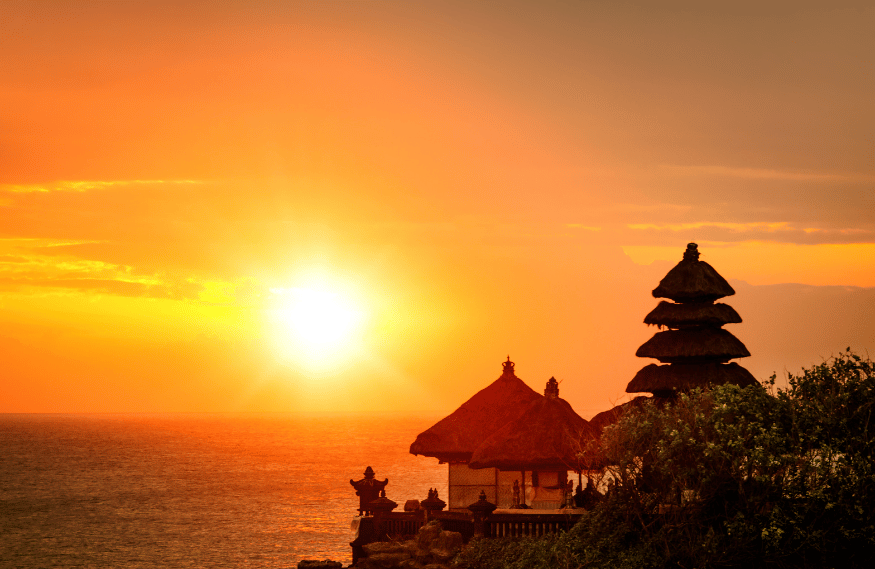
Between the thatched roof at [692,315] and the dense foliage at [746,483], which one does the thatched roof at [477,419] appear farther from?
the dense foliage at [746,483]

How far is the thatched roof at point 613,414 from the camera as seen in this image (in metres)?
33.9

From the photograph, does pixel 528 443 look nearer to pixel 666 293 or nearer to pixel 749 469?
pixel 666 293

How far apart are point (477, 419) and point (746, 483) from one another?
14.9 meters

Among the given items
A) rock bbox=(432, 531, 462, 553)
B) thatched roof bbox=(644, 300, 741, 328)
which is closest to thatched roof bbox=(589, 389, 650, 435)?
thatched roof bbox=(644, 300, 741, 328)

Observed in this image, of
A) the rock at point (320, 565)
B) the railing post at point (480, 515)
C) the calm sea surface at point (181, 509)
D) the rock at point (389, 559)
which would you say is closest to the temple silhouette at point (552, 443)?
the railing post at point (480, 515)

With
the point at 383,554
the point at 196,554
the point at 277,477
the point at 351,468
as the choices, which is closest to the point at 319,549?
the point at 196,554

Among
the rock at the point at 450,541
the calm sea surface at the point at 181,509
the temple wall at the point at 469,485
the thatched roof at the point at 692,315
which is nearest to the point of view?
the rock at the point at 450,541

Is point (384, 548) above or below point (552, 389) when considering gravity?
below

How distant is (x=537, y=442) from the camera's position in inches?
1391

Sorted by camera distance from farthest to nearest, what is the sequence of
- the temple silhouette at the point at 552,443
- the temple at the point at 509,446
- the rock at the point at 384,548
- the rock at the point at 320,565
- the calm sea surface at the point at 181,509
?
the calm sea surface at the point at 181,509, the rock at the point at 320,565, the temple at the point at 509,446, the rock at the point at 384,548, the temple silhouette at the point at 552,443

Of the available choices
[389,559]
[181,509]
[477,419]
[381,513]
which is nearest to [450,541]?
[389,559]

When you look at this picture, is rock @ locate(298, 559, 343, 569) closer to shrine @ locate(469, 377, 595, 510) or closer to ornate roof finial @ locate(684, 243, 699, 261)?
shrine @ locate(469, 377, 595, 510)

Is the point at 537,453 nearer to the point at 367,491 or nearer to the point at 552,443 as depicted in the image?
the point at 552,443

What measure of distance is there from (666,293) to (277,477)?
12145 centimetres
